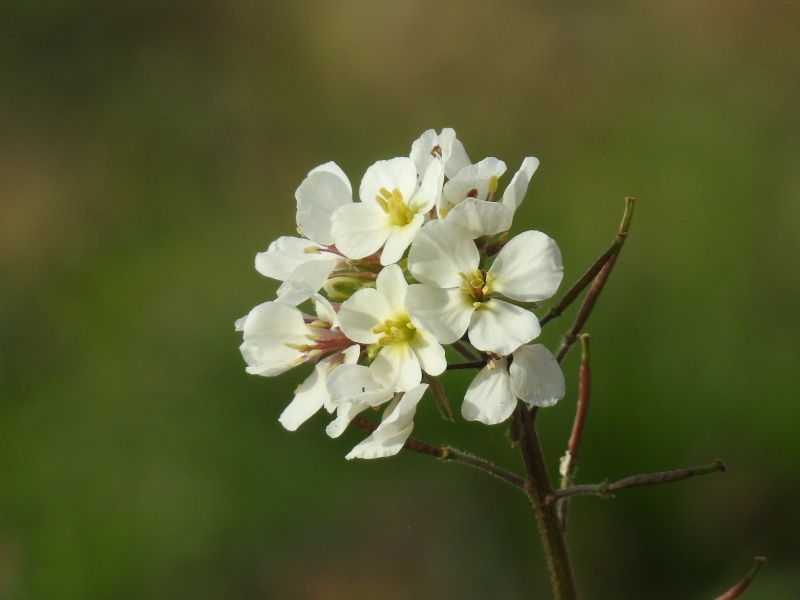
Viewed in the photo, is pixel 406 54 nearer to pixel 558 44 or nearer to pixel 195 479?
pixel 558 44

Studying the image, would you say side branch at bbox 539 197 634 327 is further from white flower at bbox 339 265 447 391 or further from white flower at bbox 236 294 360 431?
white flower at bbox 236 294 360 431

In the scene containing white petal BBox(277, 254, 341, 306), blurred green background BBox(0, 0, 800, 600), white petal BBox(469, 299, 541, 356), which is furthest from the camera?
blurred green background BBox(0, 0, 800, 600)

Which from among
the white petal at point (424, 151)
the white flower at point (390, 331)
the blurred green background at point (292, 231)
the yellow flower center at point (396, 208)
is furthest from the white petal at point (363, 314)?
the blurred green background at point (292, 231)

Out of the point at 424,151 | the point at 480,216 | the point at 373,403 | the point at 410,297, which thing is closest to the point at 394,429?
the point at 373,403

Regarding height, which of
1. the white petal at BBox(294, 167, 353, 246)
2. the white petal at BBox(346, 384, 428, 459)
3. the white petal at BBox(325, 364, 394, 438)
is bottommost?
the white petal at BBox(346, 384, 428, 459)

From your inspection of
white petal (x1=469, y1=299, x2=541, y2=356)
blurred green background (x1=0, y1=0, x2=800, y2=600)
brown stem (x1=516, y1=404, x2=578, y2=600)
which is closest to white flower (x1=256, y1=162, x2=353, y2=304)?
white petal (x1=469, y1=299, x2=541, y2=356)

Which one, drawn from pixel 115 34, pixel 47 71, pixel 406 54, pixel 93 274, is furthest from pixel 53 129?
pixel 406 54

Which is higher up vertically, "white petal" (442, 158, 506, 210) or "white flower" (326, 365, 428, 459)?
"white petal" (442, 158, 506, 210)
